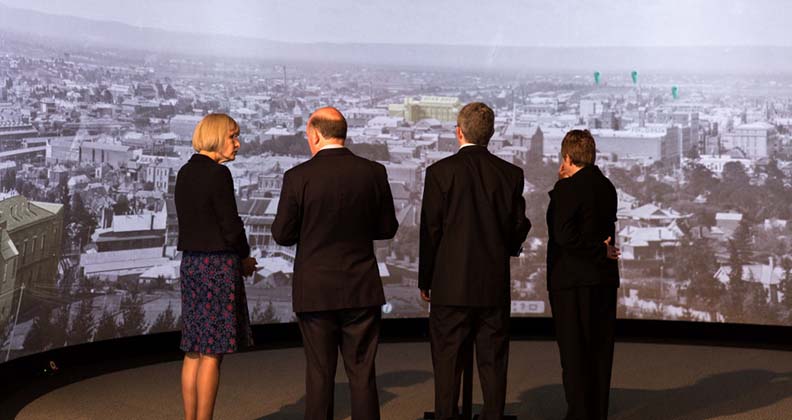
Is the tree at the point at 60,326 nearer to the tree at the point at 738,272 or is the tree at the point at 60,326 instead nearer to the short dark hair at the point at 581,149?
the short dark hair at the point at 581,149

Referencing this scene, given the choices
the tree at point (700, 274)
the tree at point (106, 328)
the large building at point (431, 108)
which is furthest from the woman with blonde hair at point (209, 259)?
the tree at point (700, 274)

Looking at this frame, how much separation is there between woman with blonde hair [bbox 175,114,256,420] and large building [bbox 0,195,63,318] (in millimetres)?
2009

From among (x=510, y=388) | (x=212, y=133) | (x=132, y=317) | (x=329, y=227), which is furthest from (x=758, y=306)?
(x=212, y=133)

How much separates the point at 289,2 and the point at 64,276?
8.18 feet

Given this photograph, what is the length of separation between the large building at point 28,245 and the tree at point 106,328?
17.7 inches

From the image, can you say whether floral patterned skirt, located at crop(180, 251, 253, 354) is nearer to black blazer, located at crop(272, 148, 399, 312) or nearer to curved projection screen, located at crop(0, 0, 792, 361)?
black blazer, located at crop(272, 148, 399, 312)

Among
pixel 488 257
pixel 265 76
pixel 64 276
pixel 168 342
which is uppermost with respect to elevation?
pixel 265 76

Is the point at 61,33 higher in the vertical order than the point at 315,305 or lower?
higher

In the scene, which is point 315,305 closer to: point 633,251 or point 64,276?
point 64,276

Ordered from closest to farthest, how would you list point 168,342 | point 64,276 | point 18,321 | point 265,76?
point 18,321 < point 64,276 < point 168,342 < point 265,76

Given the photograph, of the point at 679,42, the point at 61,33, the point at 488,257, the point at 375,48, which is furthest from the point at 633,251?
the point at 61,33

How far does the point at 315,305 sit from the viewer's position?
361 centimetres

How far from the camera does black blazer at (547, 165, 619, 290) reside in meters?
4.14

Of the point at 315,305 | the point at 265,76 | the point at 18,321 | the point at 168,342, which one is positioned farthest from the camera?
the point at 265,76
